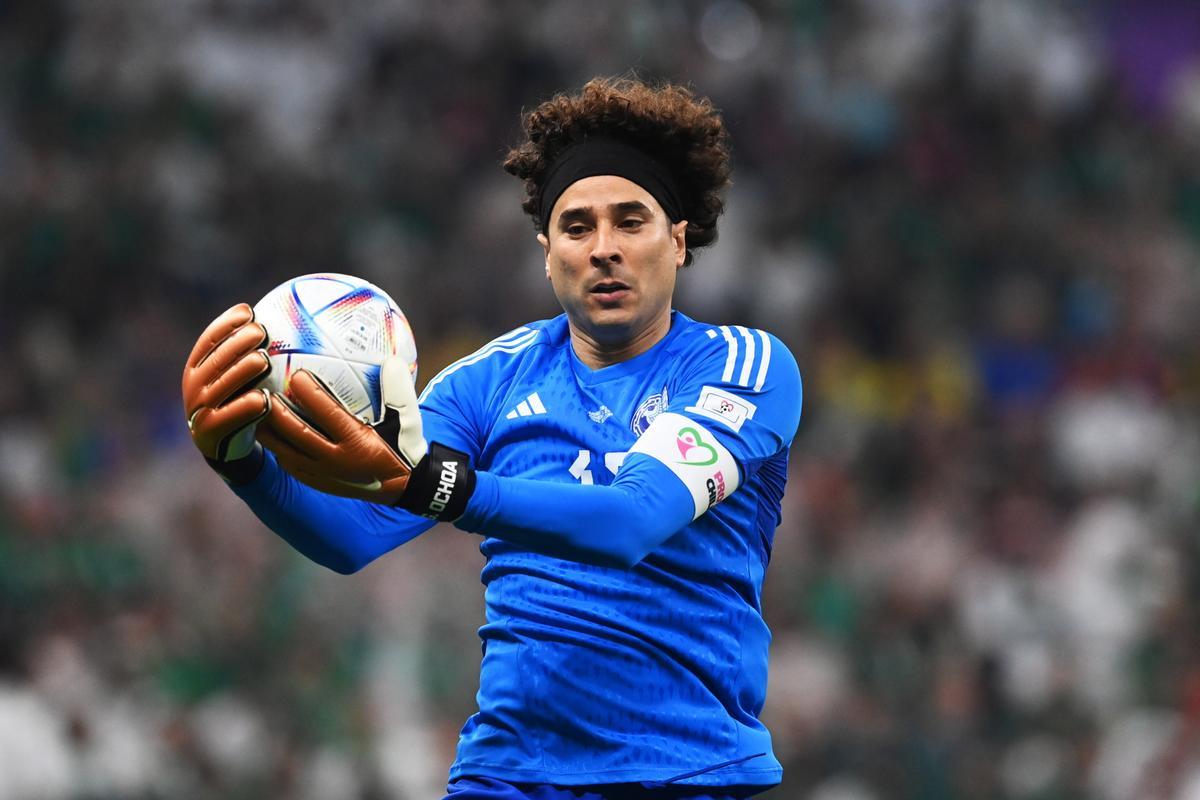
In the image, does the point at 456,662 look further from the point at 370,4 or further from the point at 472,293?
the point at 370,4

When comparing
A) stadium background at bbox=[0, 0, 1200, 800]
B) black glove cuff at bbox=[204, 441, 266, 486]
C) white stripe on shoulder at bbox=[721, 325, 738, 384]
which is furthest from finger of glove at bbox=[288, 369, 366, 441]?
stadium background at bbox=[0, 0, 1200, 800]

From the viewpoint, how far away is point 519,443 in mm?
4027

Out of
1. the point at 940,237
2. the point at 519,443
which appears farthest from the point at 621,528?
the point at 940,237

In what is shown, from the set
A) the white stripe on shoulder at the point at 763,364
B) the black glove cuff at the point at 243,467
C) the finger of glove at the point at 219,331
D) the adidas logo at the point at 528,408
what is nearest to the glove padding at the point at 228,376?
the finger of glove at the point at 219,331

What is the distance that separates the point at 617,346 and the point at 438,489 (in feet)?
2.88

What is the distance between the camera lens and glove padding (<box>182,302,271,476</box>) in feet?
10.9

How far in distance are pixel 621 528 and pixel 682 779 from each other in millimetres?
602

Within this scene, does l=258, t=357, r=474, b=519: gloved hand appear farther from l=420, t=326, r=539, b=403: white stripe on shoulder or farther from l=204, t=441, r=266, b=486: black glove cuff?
l=420, t=326, r=539, b=403: white stripe on shoulder

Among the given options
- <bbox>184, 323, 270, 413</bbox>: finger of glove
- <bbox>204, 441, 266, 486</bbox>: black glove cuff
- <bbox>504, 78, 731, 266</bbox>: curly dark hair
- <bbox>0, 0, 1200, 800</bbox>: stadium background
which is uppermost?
<bbox>0, 0, 1200, 800</bbox>: stadium background

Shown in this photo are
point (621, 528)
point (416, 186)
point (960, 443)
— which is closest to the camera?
point (621, 528)

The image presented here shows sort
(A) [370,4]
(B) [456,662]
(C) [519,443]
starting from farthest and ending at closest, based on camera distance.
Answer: (A) [370,4] < (B) [456,662] < (C) [519,443]

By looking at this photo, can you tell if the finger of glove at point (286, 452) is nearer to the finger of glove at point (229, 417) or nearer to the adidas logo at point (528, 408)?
the finger of glove at point (229, 417)

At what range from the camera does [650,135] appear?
4.21m

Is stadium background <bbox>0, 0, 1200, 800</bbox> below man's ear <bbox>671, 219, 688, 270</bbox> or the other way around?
the other way around
